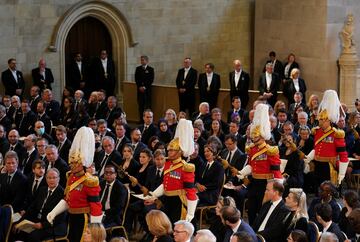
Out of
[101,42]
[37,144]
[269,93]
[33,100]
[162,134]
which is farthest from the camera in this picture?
[101,42]

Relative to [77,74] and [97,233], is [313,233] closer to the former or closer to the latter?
[97,233]

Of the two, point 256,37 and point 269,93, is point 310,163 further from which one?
point 256,37

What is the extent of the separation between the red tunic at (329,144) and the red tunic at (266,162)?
63.4 inches

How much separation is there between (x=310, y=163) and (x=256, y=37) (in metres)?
10.6

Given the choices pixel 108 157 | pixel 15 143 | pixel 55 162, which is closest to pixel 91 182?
pixel 55 162

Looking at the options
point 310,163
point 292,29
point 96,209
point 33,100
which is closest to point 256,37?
point 292,29

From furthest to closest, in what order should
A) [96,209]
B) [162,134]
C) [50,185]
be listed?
[162,134] → [50,185] → [96,209]

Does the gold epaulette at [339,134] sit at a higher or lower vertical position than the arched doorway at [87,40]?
lower

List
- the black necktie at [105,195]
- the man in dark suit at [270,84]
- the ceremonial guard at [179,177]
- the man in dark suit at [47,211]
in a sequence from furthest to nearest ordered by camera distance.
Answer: the man in dark suit at [270,84] < the black necktie at [105,195] < the ceremonial guard at [179,177] < the man in dark suit at [47,211]

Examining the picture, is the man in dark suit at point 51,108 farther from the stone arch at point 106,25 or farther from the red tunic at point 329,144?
the red tunic at point 329,144

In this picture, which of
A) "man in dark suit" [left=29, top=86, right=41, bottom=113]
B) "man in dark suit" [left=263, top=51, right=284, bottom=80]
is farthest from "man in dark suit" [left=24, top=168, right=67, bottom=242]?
"man in dark suit" [left=263, top=51, right=284, bottom=80]

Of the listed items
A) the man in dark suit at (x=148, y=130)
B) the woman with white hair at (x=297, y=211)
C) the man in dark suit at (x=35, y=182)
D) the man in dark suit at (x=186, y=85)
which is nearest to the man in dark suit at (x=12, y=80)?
the man in dark suit at (x=186, y=85)

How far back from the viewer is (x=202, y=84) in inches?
817

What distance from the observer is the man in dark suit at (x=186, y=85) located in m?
21.0
